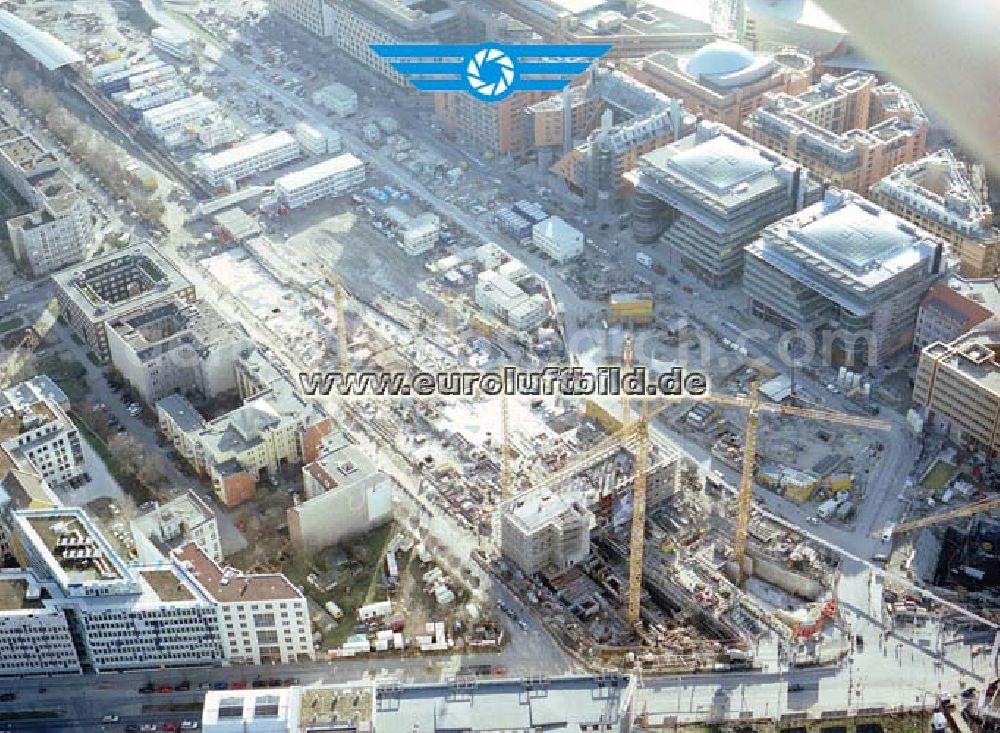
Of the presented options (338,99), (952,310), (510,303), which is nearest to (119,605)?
(510,303)

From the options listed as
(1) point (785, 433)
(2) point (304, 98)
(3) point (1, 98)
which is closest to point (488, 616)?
(1) point (785, 433)

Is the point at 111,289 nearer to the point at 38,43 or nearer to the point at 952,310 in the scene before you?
the point at 38,43

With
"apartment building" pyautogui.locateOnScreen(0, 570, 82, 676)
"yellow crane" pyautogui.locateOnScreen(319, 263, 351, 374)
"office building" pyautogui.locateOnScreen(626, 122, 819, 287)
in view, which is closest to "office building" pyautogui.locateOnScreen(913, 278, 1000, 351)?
"office building" pyautogui.locateOnScreen(626, 122, 819, 287)

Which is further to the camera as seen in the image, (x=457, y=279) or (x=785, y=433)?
(x=457, y=279)

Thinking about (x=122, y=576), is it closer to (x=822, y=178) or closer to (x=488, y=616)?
(x=488, y=616)

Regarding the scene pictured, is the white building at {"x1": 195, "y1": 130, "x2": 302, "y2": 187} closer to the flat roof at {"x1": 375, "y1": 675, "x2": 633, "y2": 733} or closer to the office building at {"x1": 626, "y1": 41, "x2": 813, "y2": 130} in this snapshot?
the office building at {"x1": 626, "y1": 41, "x2": 813, "y2": 130}

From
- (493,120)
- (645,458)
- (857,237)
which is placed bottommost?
(493,120)

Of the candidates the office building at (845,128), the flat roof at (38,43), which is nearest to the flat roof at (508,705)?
the office building at (845,128)
